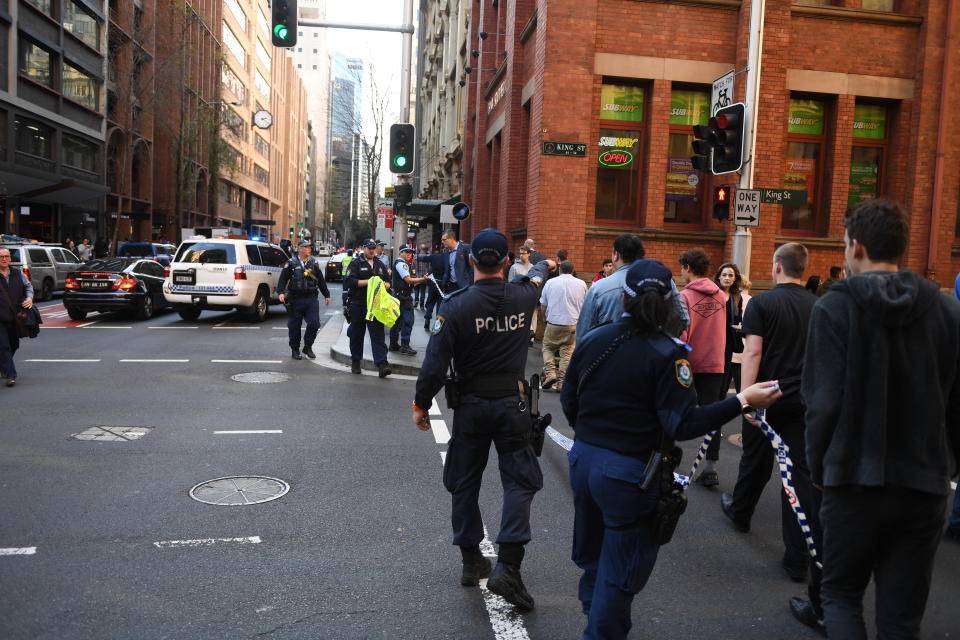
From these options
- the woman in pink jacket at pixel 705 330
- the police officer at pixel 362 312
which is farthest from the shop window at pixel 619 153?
the woman in pink jacket at pixel 705 330

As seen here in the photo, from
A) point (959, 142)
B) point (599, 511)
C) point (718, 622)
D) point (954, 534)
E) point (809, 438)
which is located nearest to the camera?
point (809, 438)

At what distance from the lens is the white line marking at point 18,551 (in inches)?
184

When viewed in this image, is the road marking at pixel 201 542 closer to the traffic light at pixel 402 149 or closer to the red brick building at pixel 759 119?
the red brick building at pixel 759 119

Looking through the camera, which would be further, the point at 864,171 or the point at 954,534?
the point at 864,171

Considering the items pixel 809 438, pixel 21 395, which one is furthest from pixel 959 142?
pixel 21 395

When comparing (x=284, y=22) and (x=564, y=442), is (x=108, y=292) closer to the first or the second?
(x=284, y=22)

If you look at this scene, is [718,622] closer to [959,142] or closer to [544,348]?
[544,348]

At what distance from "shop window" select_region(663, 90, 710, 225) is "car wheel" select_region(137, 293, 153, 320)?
12.3m

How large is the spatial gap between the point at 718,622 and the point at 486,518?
188 cm

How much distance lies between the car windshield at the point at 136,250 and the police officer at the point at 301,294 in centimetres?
1889

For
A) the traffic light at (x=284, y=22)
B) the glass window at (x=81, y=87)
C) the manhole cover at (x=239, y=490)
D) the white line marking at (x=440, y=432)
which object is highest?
the glass window at (x=81, y=87)

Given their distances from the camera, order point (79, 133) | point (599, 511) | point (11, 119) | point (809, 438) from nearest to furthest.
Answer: point (809, 438) → point (599, 511) → point (11, 119) → point (79, 133)

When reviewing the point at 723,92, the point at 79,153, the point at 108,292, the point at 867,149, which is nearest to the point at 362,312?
the point at 723,92

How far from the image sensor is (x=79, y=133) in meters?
39.6
